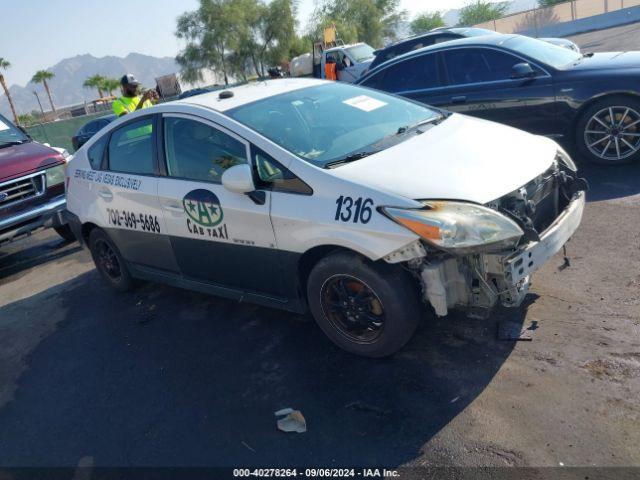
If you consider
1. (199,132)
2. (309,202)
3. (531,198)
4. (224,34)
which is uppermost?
(224,34)

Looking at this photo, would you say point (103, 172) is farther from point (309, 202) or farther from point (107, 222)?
point (309, 202)

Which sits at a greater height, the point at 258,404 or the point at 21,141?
the point at 21,141

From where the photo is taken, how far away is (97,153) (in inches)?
200

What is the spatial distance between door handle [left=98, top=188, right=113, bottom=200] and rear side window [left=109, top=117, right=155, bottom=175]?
0.21 m

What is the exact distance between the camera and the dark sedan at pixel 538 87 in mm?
5805

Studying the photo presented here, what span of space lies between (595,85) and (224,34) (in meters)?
41.2

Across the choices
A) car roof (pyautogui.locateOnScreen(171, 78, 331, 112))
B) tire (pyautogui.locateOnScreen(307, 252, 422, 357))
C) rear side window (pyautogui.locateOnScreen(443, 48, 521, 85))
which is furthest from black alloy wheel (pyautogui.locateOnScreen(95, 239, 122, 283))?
rear side window (pyautogui.locateOnScreen(443, 48, 521, 85))

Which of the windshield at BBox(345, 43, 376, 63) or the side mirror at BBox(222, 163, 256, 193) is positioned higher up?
the windshield at BBox(345, 43, 376, 63)

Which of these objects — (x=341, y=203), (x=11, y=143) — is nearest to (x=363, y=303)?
(x=341, y=203)

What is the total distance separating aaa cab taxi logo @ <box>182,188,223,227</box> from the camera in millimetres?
3793

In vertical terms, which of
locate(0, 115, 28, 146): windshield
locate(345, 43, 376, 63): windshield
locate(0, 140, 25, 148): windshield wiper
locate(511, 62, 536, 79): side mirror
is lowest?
locate(511, 62, 536, 79): side mirror

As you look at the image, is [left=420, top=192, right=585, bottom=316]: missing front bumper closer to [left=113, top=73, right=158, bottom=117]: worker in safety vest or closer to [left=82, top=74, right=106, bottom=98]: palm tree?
[left=113, top=73, right=158, bottom=117]: worker in safety vest

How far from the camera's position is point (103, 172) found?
4.93 metres

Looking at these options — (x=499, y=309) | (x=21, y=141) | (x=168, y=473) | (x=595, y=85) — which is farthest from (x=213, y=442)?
(x=21, y=141)
